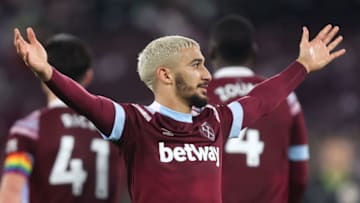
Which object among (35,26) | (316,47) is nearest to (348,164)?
(35,26)

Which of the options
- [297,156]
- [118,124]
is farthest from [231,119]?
[297,156]

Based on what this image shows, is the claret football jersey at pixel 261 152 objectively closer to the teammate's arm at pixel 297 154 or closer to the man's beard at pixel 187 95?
the teammate's arm at pixel 297 154

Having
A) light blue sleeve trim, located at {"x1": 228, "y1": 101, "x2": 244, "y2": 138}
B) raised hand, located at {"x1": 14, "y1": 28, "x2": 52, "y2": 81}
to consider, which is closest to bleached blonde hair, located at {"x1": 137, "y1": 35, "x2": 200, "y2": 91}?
light blue sleeve trim, located at {"x1": 228, "y1": 101, "x2": 244, "y2": 138}

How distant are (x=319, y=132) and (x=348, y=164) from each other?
150 cm

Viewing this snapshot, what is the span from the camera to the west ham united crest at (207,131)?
4.49m

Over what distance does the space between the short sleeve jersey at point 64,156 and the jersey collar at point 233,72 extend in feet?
2.60

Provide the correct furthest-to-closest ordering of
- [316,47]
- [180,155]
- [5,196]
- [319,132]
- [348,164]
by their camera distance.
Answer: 1. [319,132]
2. [348,164]
3. [5,196]
4. [316,47]
5. [180,155]

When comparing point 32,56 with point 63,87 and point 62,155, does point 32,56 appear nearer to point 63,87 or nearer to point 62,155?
point 63,87

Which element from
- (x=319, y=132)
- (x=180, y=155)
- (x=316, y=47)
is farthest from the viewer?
(x=319, y=132)

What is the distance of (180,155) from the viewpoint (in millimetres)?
4363

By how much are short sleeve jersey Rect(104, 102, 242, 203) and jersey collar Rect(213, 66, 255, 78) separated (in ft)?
3.96

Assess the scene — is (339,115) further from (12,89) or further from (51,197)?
(51,197)

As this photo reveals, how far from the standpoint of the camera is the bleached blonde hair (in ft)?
14.7

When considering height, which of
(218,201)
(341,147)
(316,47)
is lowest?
(218,201)
